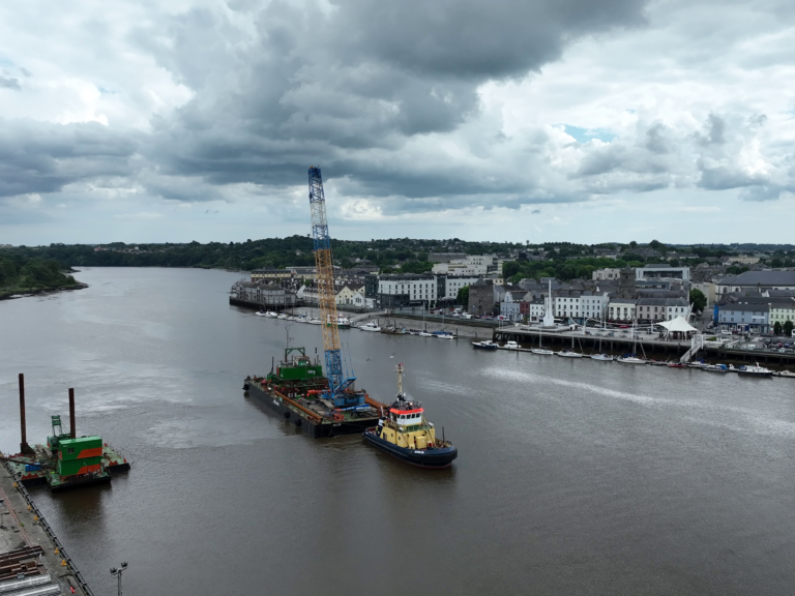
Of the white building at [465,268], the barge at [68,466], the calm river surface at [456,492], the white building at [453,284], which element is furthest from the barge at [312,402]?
the white building at [465,268]

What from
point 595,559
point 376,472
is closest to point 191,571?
point 376,472

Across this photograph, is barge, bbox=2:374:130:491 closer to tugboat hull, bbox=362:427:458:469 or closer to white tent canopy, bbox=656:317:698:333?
tugboat hull, bbox=362:427:458:469

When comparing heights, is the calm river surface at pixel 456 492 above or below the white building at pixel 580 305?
below

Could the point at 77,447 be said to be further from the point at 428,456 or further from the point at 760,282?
the point at 760,282

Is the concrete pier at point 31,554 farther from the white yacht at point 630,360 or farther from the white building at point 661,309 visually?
the white building at point 661,309

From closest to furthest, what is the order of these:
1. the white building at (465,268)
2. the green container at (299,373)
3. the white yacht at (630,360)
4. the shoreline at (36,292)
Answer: the green container at (299,373) < the white yacht at (630,360) < the shoreline at (36,292) < the white building at (465,268)

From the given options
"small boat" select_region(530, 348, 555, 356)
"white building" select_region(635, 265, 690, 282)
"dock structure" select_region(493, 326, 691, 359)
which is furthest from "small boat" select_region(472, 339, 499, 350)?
"white building" select_region(635, 265, 690, 282)

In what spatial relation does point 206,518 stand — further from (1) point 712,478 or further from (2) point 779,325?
(2) point 779,325
